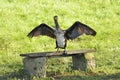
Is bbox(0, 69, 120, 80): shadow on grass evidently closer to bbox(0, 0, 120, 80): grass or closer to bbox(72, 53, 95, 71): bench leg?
bbox(0, 0, 120, 80): grass

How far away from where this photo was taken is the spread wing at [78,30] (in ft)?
33.8

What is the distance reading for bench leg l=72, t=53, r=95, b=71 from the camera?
11406 mm

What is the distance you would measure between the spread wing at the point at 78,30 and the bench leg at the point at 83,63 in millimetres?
1199

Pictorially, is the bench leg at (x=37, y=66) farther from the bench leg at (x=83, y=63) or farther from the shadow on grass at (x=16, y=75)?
the bench leg at (x=83, y=63)

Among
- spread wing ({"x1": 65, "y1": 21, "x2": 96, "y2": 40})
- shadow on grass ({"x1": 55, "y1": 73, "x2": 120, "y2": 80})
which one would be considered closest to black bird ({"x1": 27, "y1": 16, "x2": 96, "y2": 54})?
spread wing ({"x1": 65, "y1": 21, "x2": 96, "y2": 40})

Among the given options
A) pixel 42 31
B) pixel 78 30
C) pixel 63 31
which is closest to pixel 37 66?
pixel 42 31

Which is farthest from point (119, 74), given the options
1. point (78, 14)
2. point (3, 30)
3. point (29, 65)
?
point (78, 14)

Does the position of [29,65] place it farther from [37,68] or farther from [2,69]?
[2,69]

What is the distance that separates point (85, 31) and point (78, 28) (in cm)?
20

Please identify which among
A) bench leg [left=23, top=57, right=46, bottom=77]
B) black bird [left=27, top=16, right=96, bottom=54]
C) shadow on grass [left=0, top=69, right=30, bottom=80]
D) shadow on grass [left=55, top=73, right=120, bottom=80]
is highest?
black bird [left=27, top=16, right=96, bottom=54]

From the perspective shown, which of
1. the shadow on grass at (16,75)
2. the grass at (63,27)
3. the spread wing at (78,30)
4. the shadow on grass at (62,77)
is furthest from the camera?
the grass at (63,27)

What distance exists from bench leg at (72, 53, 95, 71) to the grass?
0.24 meters

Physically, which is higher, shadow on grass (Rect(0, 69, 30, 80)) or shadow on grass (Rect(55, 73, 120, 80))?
shadow on grass (Rect(0, 69, 30, 80))

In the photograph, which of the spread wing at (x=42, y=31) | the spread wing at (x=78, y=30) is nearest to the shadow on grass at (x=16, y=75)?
the spread wing at (x=42, y=31)
